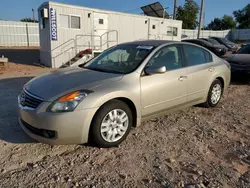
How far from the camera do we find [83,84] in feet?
9.84

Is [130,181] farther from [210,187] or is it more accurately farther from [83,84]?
[83,84]

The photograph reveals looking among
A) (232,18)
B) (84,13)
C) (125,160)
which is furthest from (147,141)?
(232,18)

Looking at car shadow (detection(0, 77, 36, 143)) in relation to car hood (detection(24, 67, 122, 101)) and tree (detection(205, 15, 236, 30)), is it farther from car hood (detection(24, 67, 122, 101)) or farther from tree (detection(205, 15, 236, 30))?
tree (detection(205, 15, 236, 30))

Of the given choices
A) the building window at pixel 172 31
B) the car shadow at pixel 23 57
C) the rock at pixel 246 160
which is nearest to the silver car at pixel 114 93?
the rock at pixel 246 160

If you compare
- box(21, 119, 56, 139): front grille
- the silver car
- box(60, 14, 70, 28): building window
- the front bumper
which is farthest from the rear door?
box(60, 14, 70, 28): building window

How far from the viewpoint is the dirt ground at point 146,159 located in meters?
2.43

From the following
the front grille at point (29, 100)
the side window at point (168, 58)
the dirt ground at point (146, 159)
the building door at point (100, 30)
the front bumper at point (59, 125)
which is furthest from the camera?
the building door at point (100, 30)

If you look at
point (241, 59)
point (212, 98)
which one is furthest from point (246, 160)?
point (241, 59)

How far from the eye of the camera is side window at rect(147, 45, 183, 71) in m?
3.69

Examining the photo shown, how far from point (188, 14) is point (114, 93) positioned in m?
50.0

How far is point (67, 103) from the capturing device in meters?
2.74

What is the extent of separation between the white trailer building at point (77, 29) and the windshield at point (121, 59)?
8102 millimetres

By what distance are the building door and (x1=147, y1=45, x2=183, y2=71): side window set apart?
32.2 feet

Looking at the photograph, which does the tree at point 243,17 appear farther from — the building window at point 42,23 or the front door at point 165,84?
the front door at point 165,84
